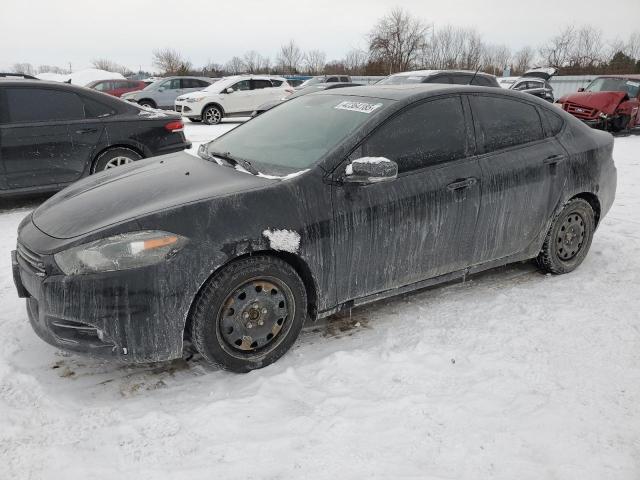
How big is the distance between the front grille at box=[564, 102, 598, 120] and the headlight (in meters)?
13.7

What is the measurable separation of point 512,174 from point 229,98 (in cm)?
1429

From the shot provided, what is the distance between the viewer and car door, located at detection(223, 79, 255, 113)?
16781 mm

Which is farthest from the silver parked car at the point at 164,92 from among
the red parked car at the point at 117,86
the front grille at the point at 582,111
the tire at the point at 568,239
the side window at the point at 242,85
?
the tire at the point at 568,239

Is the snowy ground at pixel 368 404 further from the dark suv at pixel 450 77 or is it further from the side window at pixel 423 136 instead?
the dark suv at pixel 450 77

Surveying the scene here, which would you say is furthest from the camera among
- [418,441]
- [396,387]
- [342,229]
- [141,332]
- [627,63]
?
[627,63]

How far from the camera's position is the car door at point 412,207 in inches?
125

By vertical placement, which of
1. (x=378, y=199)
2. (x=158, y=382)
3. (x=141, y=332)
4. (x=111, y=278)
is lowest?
(x=158, y=382)

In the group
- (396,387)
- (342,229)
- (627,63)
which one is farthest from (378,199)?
(627,63)

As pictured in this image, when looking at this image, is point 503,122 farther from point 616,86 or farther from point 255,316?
point 616,86

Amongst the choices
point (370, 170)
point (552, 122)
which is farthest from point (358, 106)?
point (552, 122)

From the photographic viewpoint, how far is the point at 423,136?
350 cm

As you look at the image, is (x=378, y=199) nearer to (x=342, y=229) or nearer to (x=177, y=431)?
(x=342, y=229)

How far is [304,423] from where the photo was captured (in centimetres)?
255

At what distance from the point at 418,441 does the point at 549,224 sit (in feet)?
7.92
